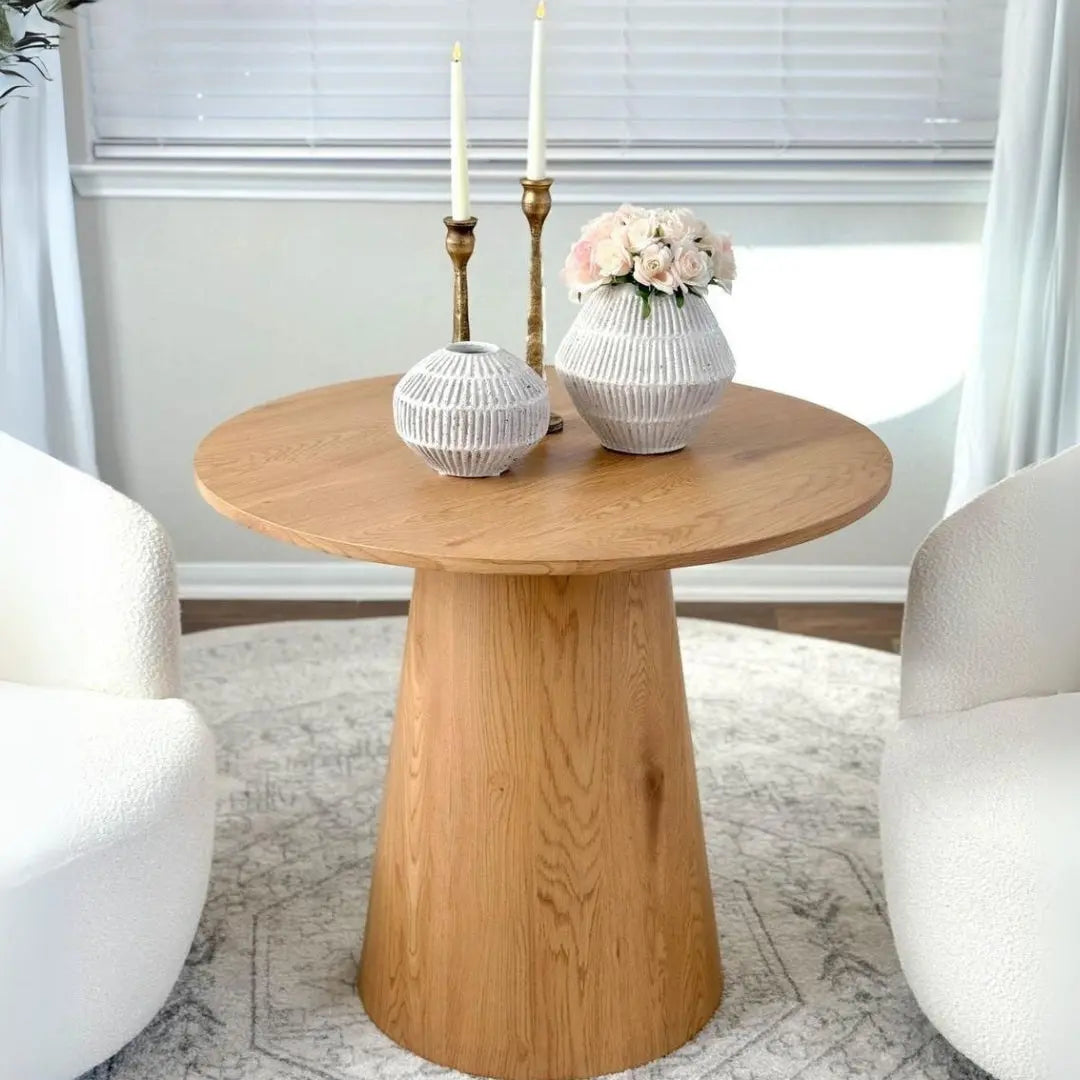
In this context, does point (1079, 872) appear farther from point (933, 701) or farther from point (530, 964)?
point (530, 964)

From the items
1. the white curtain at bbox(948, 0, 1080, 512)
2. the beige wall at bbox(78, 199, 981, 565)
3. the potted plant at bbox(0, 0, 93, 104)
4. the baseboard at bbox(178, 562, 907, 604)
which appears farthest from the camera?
the baseboard at bbox(178, 562, 907, 604)

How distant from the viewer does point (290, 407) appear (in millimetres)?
1938

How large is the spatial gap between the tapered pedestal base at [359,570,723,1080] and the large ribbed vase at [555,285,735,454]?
18 centimetres

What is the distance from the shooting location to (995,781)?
1.61 meters

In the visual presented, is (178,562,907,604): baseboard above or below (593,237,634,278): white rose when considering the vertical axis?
below

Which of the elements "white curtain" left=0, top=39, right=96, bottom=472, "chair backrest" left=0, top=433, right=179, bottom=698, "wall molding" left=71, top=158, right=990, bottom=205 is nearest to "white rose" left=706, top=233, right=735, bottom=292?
"chair backrest" left=0, top=433, right=179, bottom=698

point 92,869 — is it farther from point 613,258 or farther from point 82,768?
point 613,258

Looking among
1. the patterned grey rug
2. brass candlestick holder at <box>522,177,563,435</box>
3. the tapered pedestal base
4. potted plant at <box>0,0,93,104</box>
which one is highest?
potted plant at <box>0,0,93,104</box>

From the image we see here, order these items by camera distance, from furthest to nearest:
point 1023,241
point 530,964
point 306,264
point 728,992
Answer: point 306,264 < point 1023,241 < point 728,992 < point 530,964

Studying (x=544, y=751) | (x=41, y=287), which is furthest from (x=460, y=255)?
(x=41, y=287)

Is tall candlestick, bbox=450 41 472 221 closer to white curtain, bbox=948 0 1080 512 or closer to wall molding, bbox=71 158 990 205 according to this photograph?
wall molding, bbox=71 158 990 205

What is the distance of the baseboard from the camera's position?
3193mm

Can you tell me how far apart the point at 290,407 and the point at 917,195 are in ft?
5.15

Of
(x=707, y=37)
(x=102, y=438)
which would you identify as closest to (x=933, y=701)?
(x=707, y=37)
